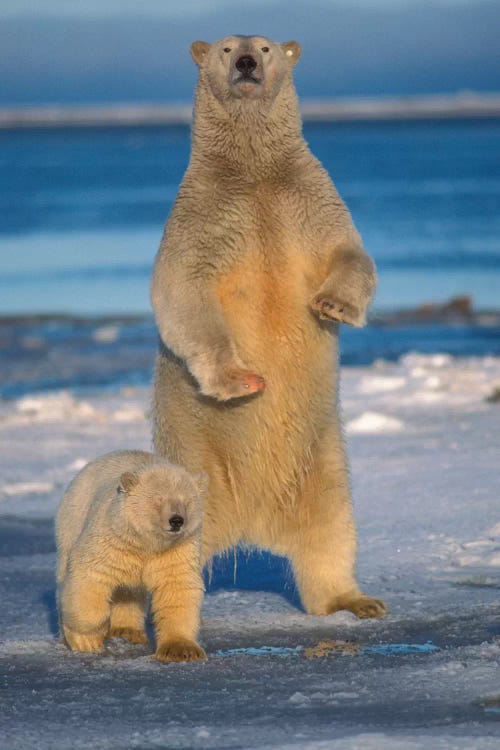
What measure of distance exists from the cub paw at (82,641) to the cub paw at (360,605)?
1.02 meters

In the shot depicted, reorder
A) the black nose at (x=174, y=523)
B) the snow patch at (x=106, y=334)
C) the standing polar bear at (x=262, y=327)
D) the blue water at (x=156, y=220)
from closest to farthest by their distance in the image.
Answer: the black nose at (x=174, y=523) → the standing polar bear at (x=262, y=327) → the snow patch at (x=106, y=334) → the blue water at (x=156, y=220)

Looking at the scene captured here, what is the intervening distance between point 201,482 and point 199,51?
1.96 m

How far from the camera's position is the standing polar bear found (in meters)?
5.79

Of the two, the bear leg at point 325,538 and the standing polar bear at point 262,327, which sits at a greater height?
the standing polar bear at point 262,327

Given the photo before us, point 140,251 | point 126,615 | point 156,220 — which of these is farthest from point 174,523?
point 156,220

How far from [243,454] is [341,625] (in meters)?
0.77

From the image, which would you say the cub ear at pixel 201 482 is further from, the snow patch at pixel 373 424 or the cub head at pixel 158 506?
the snow patch at pixel 373 424

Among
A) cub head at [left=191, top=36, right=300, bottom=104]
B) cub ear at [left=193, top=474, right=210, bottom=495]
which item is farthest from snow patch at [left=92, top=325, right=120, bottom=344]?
cub ear at [left=193, top=474, right=210, bottom=495]

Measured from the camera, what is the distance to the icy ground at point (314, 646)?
13.9 ft

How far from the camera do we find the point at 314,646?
210 inches

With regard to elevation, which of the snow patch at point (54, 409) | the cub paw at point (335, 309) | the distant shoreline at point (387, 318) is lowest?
the snow patch at point (54, 409)

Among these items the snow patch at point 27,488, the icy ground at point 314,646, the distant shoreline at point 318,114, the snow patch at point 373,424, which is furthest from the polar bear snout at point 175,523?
the distant shoreline at point 318,114

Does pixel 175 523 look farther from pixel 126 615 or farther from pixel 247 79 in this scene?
pixel 247 79

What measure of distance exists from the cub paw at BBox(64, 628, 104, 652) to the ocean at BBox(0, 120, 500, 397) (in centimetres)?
817
